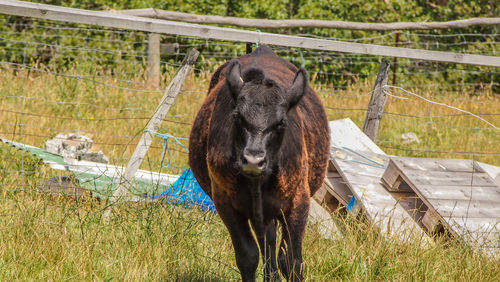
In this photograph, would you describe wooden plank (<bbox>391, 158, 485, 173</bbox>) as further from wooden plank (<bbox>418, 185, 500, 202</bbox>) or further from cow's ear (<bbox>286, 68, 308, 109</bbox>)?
cow's ear (<bbox>286, 68, 308, 109</bbox>)

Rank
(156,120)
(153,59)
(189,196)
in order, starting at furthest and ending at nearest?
1. (153,59)
2. (156,120)
3. (189,196)

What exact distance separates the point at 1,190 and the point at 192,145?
8.38 feet

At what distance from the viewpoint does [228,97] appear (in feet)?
13.1

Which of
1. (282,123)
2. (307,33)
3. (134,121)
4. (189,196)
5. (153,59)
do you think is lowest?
(134,121)

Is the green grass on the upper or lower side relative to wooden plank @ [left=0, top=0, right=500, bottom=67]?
lower

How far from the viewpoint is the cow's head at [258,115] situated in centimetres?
326

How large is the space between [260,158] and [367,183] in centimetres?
272

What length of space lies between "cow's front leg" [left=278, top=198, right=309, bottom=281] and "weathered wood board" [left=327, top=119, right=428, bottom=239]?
0.89m

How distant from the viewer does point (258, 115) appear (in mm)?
3346

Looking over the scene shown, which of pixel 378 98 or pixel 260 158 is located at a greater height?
pixel 260 158

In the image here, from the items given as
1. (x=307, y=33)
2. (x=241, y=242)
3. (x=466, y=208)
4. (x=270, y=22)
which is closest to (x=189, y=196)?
(x=241, y=242)

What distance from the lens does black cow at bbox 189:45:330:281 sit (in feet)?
11.1

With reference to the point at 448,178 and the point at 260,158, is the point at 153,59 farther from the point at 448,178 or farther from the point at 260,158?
the point at 260,158

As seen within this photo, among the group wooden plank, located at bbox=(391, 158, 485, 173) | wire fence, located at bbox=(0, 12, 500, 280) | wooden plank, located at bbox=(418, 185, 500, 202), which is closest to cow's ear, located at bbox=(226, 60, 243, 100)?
wire fence, located at bbox=(0, 12, 500, 280)
